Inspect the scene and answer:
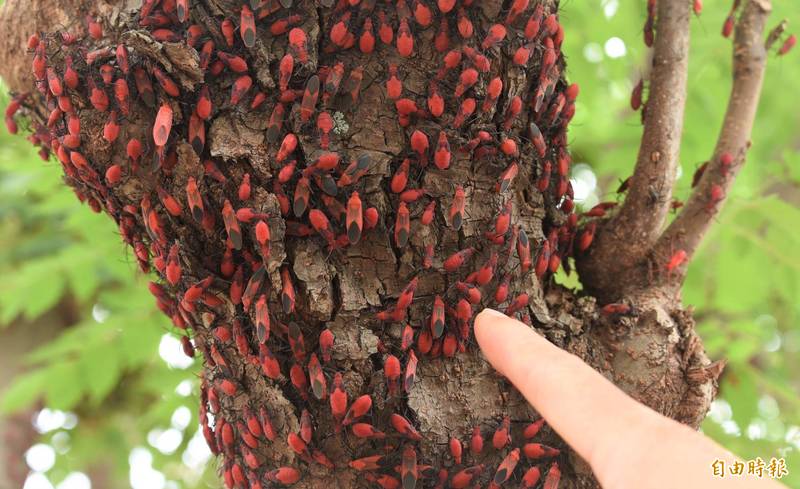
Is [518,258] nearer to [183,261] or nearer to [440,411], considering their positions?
[440,411]

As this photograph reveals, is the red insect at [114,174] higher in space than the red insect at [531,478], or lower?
lower

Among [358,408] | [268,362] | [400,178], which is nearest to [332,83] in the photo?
[400,178]

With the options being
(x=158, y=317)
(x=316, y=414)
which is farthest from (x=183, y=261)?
(x=158, y=317)

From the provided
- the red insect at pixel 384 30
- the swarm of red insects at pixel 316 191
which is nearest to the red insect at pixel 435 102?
the swarm of red insects at pixel 316 191

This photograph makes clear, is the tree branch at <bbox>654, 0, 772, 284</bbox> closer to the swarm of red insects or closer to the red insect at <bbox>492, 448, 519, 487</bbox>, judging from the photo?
the swarm of red insects

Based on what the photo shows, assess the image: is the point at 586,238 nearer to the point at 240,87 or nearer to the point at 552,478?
the point at 552,478

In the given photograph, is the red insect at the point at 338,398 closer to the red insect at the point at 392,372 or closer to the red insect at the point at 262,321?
the red insect at the point at 392,372

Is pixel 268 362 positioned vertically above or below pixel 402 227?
below
